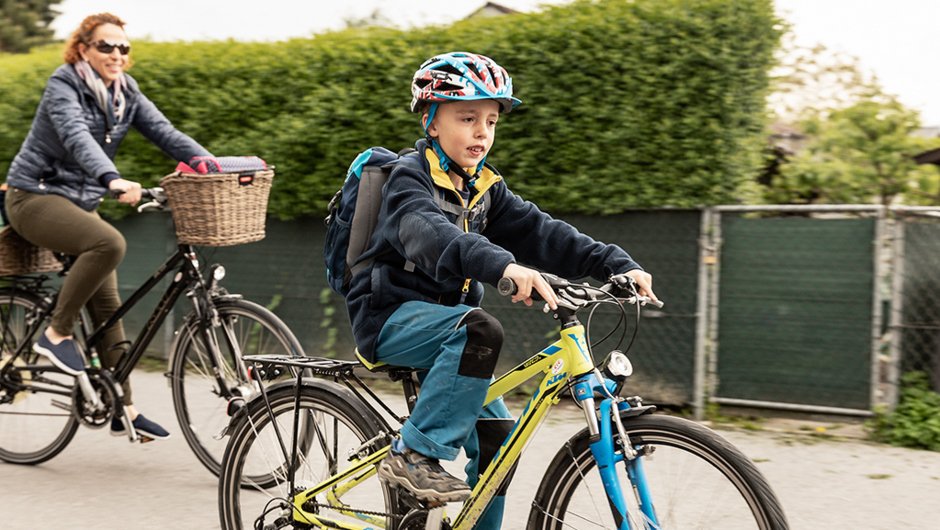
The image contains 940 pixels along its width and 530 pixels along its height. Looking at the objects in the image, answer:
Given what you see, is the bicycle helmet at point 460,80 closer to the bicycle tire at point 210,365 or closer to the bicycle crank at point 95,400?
the bicycle tire at point 210,365

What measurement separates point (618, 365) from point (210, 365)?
250 centimetres

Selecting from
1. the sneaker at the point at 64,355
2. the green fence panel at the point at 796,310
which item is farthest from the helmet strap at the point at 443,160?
the green fence panel at the point at 796,310

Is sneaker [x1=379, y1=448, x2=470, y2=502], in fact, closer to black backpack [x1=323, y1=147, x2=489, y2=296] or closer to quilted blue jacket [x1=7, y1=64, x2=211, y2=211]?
black backpack [x1=323, y1=147, x2=489, y2=296]

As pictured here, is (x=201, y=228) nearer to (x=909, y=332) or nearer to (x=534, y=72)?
(x=534, y=72)

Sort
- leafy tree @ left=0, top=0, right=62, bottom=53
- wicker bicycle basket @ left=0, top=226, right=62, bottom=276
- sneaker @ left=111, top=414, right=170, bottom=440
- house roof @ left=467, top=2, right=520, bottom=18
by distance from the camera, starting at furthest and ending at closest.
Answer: leafy tree @ left=0, top=0, right=62, bottom=53
house roof @ left=467, top=2, right=520, bottom=18
wicker bicycle basket @ left=0, top=226, right=62, bottom=276
sneaker @ left=111, top=414, right=170, bottom=440

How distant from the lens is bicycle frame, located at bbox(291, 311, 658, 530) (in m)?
2.45

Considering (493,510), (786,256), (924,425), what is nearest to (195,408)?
(493,510)

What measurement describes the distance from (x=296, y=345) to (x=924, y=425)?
3.76 meters

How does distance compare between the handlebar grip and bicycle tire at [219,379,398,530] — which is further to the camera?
bicycle tire at [219,379,398,530]

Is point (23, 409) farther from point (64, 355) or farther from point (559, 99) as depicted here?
point (559, 99)

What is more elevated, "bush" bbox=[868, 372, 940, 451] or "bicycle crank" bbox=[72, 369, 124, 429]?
"bicycle crank" bbox=[72, 369, 124, 429]

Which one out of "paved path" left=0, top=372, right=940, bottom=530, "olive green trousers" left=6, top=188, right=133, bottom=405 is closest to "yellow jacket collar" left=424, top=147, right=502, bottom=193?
"paved path" left=0, top=372, right=940, bottom=530

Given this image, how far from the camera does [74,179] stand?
450 cm

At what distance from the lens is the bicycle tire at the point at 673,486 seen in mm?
2305
